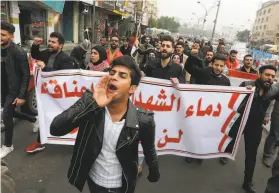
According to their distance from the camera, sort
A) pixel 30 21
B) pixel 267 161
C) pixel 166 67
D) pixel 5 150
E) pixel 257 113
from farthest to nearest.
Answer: pixel 30 21, pixel 267 161, pixel 166 67, pixel 5 150, pixel 257 113

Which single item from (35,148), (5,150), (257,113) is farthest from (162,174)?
(5,150)

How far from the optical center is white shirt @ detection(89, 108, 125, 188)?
1803 mm

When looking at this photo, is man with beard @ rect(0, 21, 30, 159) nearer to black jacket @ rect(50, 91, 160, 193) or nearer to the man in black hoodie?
black jacket @ rect(50, 91, 160, 193)

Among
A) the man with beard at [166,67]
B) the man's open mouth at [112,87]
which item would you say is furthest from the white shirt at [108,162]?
the man with beard at [166,67]

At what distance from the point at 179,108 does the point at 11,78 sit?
2.37 meters

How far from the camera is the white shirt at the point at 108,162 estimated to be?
1.80m

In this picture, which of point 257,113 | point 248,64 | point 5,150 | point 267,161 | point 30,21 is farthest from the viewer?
point 30,21

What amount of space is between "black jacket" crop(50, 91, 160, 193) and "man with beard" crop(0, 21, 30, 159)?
2.11 meters

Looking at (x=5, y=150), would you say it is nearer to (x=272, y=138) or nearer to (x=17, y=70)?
(x=17, y=70)

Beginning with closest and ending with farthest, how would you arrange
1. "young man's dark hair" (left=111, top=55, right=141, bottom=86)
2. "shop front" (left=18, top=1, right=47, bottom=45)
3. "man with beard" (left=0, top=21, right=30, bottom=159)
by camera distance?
"young man's dark hair" (left=111, top=55, right=141, bottom=86) < "man with beard" (left=0, top=21, right=30, bottom=159) < "shop front" (left=18, top=1, right=47, bottom=45)

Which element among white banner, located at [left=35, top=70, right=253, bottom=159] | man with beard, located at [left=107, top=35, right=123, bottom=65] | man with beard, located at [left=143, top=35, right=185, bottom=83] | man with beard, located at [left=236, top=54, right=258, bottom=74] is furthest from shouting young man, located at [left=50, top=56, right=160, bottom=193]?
man with beard, located at [left=236, top=54, right=258, bottom=74]

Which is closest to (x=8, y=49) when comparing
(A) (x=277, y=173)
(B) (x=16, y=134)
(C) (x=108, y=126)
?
(B) (x=16, y=134)

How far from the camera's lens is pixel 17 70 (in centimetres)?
357

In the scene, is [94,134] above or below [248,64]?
below
